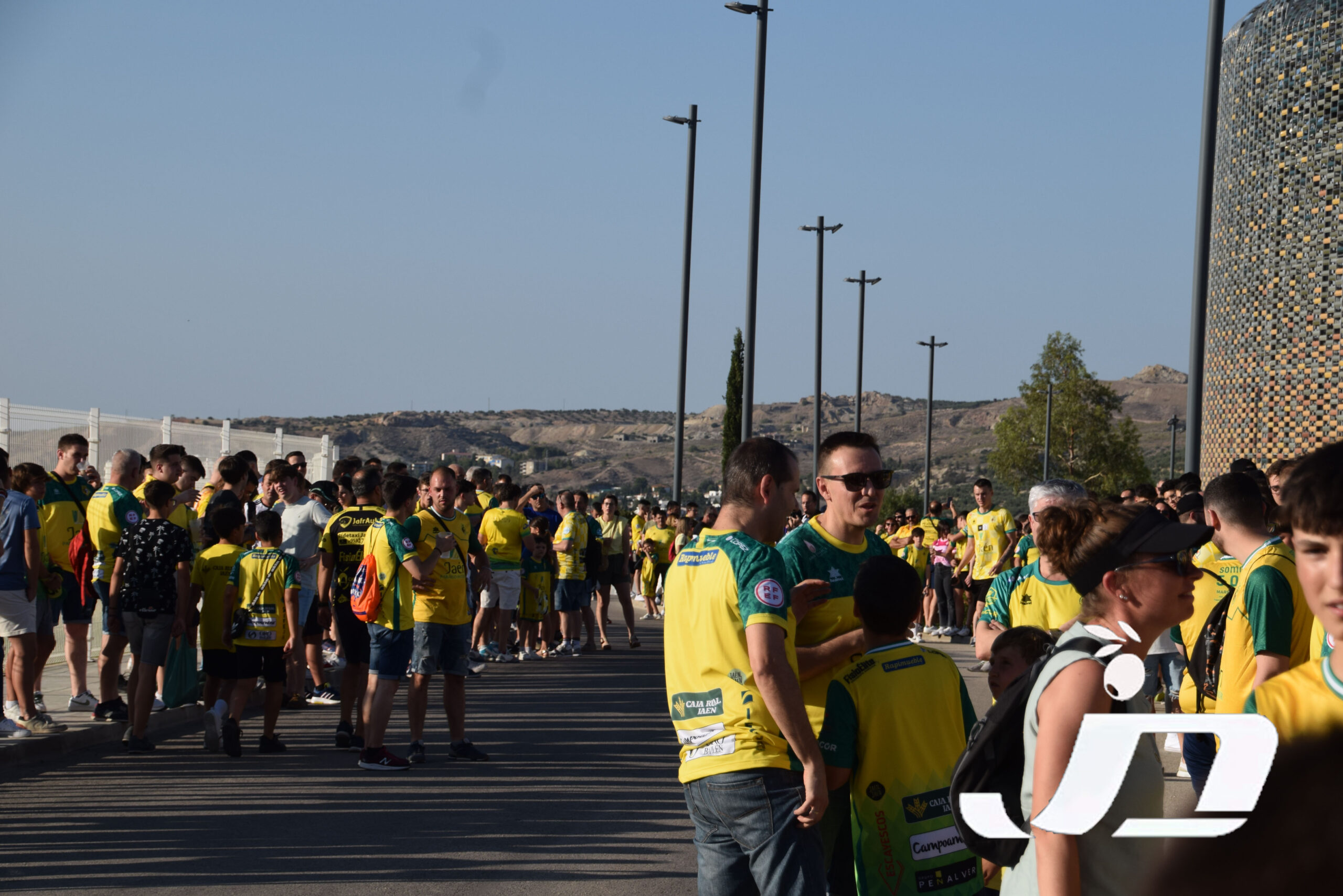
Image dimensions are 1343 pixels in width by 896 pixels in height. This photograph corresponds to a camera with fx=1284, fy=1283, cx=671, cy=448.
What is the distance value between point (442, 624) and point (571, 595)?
8.15m

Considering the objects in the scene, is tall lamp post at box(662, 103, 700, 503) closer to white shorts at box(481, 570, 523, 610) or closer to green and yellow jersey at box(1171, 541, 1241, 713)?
white shorts at box(481, 570, 523, 610)

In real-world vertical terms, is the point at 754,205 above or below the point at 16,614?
above

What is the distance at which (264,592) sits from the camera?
31.6 ft

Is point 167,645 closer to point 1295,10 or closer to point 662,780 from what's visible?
point 662,780

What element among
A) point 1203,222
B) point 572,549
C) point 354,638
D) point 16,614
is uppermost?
point 1203,222

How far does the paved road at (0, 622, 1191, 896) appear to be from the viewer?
6375 millimetres

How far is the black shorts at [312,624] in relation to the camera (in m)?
Answer: 11.9

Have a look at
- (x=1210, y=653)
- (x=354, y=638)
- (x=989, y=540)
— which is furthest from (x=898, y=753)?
(x=989, y=540)

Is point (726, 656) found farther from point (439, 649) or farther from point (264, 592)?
point (264, 592)

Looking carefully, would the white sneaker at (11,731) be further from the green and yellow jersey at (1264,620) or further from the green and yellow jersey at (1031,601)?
the green and yellow jersey at (1264,620)

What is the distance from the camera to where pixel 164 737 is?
412 inches

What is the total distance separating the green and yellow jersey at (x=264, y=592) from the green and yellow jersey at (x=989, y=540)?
9347mm

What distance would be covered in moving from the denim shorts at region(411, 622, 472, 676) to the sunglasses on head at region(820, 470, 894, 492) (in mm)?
5204

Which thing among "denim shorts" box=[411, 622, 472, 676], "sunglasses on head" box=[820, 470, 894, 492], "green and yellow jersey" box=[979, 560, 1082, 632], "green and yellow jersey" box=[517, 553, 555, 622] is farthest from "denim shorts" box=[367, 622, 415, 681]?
"green and yellow jersey" box=[517, 553, 555, 622]
